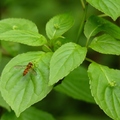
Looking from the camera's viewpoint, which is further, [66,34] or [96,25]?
[66,34]

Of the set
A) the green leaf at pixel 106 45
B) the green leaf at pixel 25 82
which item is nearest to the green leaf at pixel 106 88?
the green leaf at pixel 106 45

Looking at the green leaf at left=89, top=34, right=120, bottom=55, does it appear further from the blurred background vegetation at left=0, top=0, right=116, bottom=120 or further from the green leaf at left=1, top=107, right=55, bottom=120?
the blurred background vegetation at left=0, top=0, right=116, bottom=120

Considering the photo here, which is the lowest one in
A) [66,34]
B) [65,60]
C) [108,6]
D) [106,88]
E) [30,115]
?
[66,34]

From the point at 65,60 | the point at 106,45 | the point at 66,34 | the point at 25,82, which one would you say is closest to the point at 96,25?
the point at 106,45

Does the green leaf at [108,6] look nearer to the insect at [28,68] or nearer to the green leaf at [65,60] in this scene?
the green leaf at [65,60]

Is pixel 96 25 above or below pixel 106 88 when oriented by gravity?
above

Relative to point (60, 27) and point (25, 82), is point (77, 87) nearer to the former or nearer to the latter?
point (60, 27)

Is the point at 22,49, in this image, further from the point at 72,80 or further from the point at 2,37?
the point at 2,37
